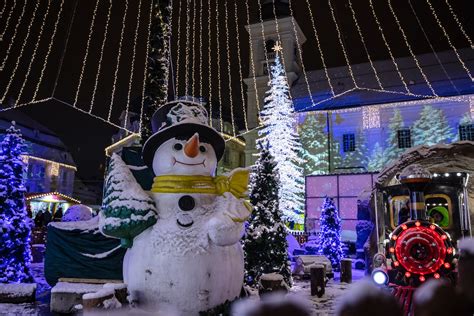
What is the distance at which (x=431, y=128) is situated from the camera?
29.8 m

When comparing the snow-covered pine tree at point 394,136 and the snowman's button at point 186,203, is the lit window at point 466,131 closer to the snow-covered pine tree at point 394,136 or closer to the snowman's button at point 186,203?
the snow-covered pine tree at point 394,136

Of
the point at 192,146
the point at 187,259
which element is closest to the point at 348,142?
the point at 192,146

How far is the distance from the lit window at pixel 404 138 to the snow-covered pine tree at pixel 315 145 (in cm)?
535

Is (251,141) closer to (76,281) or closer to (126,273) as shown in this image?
(76,281)

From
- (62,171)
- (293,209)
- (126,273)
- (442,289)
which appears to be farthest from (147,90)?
(62,171)

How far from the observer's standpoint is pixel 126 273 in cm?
464

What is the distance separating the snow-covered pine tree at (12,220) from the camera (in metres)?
9.55

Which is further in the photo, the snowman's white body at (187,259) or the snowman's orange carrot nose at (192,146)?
the snowman's orange carrot nose at (192,146)

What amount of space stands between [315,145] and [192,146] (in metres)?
28.1

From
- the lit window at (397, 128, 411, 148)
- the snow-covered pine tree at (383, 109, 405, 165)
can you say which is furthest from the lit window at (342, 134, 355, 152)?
the lit window at (397, 128, 411, 148)

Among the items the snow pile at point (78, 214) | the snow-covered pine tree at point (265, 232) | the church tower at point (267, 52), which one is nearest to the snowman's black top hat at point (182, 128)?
the snow-covered pine tree at point (265, 232)

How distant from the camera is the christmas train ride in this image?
6.22 m

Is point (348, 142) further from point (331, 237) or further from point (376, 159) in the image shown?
point (331, 237)

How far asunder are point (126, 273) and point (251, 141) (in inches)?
1209
